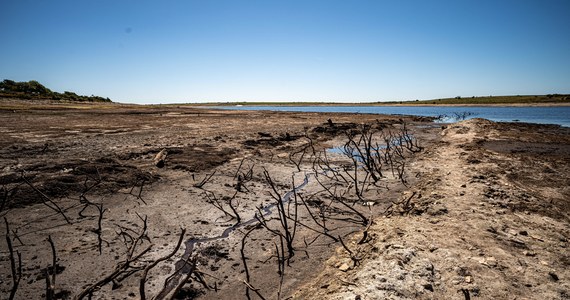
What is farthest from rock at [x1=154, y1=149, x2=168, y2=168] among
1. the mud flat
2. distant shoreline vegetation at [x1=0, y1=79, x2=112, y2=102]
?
distant shoreline vegetation at [x1=0, y1=79, x2=112, y2=102]

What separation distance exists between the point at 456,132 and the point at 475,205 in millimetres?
18722

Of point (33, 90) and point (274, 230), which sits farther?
point (33, 90)

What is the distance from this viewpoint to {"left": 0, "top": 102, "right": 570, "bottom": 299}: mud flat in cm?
388

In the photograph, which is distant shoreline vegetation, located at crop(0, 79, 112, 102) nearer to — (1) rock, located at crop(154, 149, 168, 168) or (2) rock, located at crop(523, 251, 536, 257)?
(1) rock, located at crop(154, 149, 168, 168)

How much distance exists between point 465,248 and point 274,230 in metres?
3.34

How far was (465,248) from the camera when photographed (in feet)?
14.7

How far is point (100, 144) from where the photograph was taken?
1347cm

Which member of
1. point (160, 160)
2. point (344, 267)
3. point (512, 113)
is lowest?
point (344, 267)

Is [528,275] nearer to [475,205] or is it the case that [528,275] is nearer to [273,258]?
[475,205]

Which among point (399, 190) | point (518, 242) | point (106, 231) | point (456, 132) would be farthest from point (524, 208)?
point (456, 132)

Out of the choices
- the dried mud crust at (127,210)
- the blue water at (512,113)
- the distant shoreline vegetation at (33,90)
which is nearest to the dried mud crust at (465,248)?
the dried mud crust at (127,210)

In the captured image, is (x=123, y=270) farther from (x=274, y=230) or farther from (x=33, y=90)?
(x=33, y=90)

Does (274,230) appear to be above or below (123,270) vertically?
below

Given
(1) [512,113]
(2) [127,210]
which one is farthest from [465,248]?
(1) [512,113]
